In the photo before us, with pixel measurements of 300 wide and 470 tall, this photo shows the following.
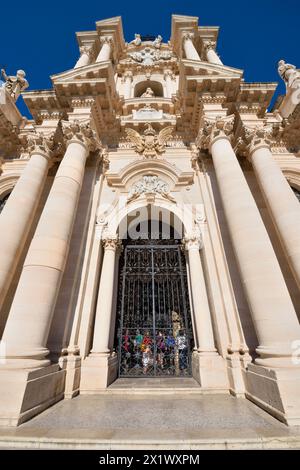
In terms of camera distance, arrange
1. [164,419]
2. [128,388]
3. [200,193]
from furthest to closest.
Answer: [200,193]
[128,388]
[164,419]

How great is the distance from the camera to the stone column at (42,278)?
4.39 m

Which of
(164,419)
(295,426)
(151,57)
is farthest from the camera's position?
(151,57)

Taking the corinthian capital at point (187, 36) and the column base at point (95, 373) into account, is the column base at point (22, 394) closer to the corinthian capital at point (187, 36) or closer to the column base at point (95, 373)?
the column base at point (95, 373)

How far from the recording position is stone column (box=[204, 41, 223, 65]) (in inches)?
477

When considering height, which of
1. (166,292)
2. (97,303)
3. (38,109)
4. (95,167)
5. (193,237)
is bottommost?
(97,303)

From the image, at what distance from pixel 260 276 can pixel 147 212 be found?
495 centimetres

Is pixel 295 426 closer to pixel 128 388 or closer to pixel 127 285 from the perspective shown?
pixel 128 388

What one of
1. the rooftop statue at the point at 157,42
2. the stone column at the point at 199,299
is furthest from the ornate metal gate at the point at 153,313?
the rooftop statue at the point at 157,42

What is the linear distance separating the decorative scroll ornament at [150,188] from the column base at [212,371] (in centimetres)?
519

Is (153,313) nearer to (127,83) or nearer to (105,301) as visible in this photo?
(105,301)

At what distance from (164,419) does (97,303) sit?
3.76m

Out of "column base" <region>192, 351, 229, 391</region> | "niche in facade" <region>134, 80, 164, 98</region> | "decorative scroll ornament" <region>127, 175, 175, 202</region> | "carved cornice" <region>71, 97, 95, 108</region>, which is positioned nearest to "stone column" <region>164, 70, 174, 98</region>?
"niche in facade" <region>134, 80, 164, 98</region>
